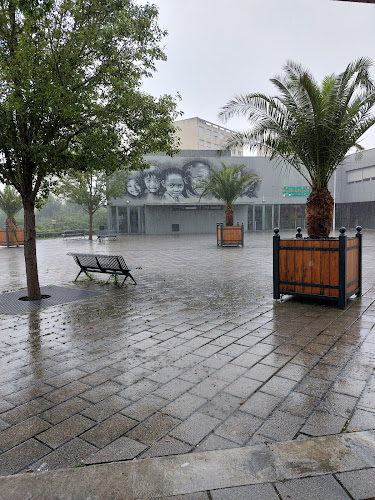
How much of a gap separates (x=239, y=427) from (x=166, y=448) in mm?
579

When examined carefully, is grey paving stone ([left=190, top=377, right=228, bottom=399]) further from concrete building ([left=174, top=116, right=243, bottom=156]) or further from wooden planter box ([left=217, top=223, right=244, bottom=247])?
concrete building ([left=174, top=116, right=243, bottom=156])

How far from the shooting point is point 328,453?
245 centimetres

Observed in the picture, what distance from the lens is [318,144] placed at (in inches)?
283

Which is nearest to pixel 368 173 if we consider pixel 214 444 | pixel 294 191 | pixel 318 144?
pixel 294 191

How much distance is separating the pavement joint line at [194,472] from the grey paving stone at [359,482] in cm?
5

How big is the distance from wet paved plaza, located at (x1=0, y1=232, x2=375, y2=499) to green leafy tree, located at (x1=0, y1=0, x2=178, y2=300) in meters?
2.79

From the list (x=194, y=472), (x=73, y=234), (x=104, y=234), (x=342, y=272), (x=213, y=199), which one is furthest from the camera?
(x=213, y=199)

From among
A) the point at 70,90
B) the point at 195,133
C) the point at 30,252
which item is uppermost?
the point at 195,133

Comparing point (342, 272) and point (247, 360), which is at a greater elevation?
point (342, 272)

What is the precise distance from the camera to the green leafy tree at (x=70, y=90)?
5879mm

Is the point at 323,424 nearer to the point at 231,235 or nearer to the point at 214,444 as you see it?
the point at 214,444

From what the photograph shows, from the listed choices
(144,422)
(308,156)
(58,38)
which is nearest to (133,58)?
(58,38)

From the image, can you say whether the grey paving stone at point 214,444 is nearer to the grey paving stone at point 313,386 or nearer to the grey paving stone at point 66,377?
the grey paving stone at point 313,386

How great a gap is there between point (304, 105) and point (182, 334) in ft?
16.7
